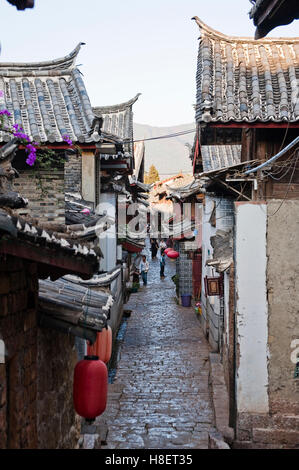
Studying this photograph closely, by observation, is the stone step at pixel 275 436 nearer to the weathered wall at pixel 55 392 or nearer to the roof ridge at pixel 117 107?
the weathered wall at pixel 55 392

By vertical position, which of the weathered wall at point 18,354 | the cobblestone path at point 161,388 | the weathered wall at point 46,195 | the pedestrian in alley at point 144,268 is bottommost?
the pedestrian in alley at point 144,268

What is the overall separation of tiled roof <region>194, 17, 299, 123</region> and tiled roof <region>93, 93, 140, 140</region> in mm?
15586

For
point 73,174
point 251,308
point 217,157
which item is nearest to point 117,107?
point 217,157

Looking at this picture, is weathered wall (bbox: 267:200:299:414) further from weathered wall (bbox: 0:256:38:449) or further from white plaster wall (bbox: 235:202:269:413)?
weathered wall (bbox: 0:256:38:449)

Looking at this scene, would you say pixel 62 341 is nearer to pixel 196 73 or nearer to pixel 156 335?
pixel 196 73

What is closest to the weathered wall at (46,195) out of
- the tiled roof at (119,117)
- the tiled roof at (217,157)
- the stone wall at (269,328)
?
the stone wall at (269,328)

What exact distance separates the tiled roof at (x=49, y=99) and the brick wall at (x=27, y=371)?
16.9ft

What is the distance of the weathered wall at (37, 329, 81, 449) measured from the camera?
6820 mm

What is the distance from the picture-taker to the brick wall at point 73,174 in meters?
14.4

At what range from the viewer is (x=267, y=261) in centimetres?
1002

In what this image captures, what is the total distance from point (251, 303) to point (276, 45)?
589 cm

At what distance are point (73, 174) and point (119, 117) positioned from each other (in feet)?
49.8

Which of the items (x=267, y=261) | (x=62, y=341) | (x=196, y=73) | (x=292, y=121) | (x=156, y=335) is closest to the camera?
(x=62, y=341)

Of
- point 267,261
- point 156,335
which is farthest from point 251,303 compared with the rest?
point 156,335
